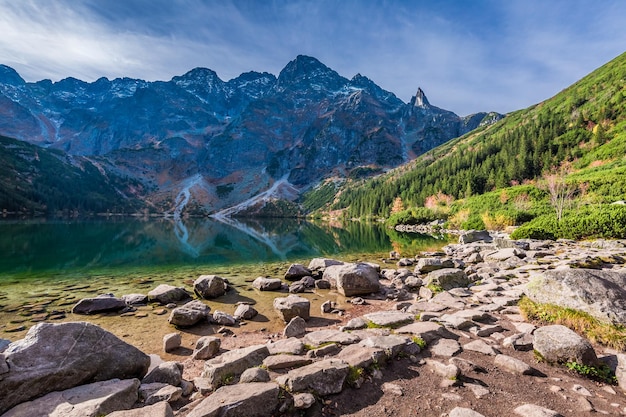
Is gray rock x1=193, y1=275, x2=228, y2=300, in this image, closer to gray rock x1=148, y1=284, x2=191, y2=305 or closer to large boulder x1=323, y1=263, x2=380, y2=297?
gray rock x1=148, y1=284, x2=191, y2=305

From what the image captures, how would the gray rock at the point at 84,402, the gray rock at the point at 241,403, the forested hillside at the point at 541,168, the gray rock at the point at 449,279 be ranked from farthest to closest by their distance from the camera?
the forested hillside at the point at 541,168, the gray rock at the point at 449,279, the gray rock at the point at 84,402, the gray rock at the point at 241,403

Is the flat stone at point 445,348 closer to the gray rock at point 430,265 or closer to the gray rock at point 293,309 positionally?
the gray rock at point 293,309

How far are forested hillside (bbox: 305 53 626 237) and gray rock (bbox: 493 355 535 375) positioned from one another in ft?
160

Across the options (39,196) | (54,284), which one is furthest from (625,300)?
(39,196)

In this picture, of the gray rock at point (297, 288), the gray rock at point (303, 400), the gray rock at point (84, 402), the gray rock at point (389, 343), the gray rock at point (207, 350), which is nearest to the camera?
the gray rock at point (84, 402)

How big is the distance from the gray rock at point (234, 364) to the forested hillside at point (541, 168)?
52.3 meters

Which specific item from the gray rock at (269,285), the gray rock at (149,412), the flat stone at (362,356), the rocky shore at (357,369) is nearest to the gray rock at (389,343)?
the rocky shore at (357,369)

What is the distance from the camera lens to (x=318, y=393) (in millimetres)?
5898

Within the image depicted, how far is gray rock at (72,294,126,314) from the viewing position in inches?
567

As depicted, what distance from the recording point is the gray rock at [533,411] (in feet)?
16.6

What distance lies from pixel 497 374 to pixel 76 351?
9.81m

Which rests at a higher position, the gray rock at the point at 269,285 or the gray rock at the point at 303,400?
the gray rock at the point at 303,400

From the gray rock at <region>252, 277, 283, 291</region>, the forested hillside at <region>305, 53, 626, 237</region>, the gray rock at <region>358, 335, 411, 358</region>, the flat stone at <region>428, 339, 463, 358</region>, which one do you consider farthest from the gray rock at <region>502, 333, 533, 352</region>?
the forested hillside at <region>305, 53, 626, 237</region>

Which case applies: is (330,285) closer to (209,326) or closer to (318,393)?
(209,326)
